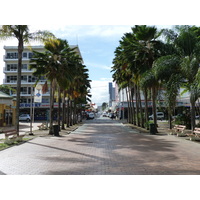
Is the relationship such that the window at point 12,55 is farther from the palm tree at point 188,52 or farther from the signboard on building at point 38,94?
the palm tree at point 188,52

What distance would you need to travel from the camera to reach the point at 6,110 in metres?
34.0

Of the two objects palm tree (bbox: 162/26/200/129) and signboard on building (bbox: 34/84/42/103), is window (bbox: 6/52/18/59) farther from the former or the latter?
palm tree (bbox: 162/26/200/129)

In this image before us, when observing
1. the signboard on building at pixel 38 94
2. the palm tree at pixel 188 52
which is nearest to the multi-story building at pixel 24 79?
the signboard on building at pixel 38 94

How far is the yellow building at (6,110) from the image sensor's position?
30.2 m

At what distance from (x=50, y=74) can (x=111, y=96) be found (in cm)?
13749

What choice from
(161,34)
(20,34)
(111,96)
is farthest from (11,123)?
(111,96)

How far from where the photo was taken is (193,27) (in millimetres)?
18688

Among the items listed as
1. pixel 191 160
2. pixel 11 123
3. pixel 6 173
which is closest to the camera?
pixel 6 173

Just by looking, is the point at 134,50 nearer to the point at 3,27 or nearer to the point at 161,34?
the point at 161,34

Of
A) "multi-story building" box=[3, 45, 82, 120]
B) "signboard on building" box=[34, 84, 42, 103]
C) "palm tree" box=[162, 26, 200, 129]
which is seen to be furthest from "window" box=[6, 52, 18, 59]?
"palm tree" box=[162, 26, 200, 129]

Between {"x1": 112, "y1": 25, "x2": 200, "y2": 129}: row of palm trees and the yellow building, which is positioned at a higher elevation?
{"x1": 112, "y1": 25, "x2": 200, "y2": 129}: row of palm trees

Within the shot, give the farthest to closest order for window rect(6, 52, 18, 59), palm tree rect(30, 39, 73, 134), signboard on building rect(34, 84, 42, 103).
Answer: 1. window rect(6, 52, 18, 59)
2. signboard on building rect(34, 84, 42, 103)
3. palm tree rect(30, 39, 73, 134)

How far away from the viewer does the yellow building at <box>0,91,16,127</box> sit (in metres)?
30.2

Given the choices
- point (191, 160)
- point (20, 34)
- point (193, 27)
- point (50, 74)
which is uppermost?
point (193, 27)
